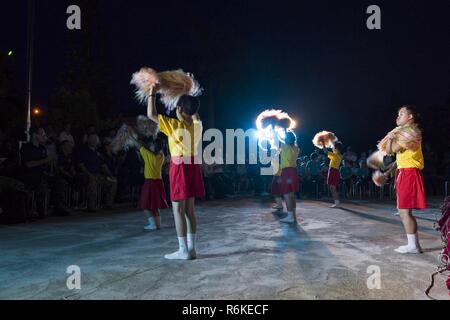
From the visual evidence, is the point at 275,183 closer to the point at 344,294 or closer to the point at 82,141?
the point at 82,141

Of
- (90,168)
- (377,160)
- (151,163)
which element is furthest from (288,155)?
(90,168)

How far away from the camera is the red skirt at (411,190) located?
219 inches

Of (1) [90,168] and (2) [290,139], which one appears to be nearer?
(2) [290,139]

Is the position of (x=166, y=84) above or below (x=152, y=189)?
above

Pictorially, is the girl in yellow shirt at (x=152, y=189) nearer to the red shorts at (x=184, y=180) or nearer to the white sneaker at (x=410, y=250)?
the red shorts at (x=184, y=180)

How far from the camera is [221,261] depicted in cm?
500

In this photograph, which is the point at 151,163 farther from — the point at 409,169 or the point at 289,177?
the point at 409,169

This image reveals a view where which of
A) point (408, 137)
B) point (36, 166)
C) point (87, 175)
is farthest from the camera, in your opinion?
point (87, 175)

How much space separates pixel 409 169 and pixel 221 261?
9.54 ft

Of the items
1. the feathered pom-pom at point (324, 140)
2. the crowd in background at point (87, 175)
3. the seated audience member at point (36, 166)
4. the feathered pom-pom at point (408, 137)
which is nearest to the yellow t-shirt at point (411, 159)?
the feathered pom-pom at point (408, 137)

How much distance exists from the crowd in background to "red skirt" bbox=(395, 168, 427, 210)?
6.31 meters

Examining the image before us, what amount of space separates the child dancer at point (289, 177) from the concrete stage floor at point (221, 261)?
0.52 meters

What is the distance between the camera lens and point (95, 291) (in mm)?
3762

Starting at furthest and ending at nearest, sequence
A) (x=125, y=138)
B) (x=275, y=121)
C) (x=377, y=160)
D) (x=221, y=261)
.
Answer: (x=275, y=121) → (x=125, y=138) → (x=377, y=160) → (x=221, y=261)
